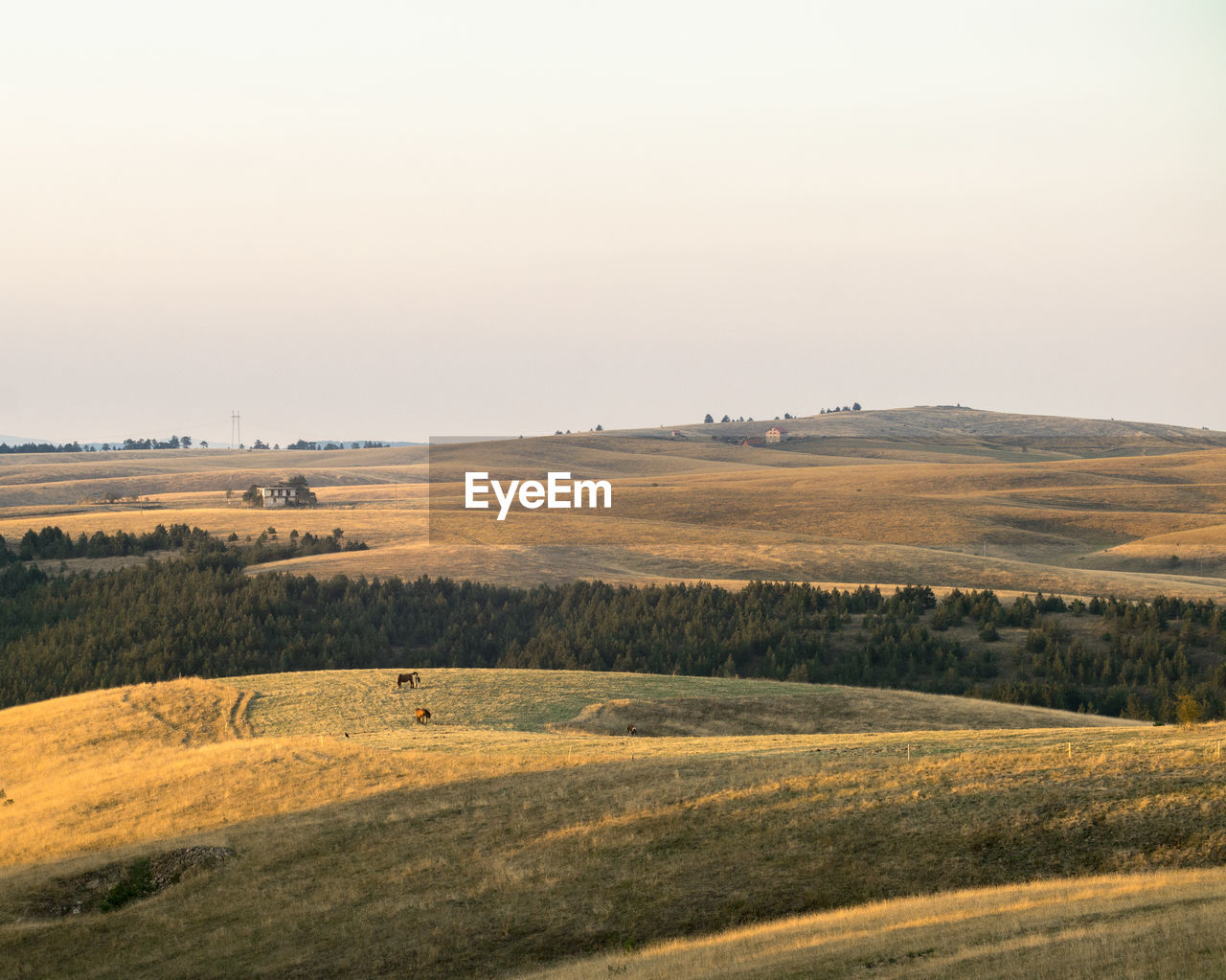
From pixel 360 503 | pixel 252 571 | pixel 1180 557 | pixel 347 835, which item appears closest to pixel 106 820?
pixel 347 835

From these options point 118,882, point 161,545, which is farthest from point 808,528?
point 118,882

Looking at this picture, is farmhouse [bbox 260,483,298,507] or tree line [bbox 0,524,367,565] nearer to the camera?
tree line [bbox 0,524,367,565]

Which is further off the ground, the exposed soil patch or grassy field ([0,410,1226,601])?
grassy field ([0,410,1226,601])

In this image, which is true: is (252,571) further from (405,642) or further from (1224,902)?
(1224,902)

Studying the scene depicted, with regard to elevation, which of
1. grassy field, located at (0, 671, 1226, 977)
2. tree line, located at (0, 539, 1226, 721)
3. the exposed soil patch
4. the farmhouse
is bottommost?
tree line, located at (0, 539, 1226, 721)

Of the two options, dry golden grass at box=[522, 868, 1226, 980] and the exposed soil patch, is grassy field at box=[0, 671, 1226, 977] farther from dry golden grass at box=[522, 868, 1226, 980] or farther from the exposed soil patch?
the exposed soil patch

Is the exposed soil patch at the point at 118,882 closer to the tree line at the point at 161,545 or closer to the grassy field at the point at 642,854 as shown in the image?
the grassy field at the point at 642,854

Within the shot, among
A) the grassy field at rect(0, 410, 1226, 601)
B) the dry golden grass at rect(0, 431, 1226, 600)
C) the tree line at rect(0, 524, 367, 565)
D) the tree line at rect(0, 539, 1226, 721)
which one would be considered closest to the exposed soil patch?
the tree line at rect(0, 539, 1226, 721)

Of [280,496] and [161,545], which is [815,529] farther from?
[280,496]
